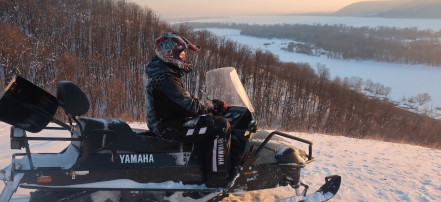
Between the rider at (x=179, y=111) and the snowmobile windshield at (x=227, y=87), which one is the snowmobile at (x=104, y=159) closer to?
the rider at (x=179, y=111)

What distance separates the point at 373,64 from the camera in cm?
10856

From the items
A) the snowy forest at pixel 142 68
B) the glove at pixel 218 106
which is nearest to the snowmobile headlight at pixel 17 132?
the glove at pixel 218 106

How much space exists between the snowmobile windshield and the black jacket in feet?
3.41

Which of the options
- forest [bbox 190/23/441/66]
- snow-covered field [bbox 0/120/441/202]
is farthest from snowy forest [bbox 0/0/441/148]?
forest [bbox 190/23/441/66]

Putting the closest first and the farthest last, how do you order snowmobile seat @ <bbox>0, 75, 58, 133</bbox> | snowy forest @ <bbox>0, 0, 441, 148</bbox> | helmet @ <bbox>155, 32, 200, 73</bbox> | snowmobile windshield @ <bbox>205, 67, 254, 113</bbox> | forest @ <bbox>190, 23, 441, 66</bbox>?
snowmobile seat @ <bbox>0, 75, 58, 133</bbox>
helmet @ <bbox>155, 32, 200, 73</bbox>
snowmobile windshield @ <bbox>205, 67, 254, 113</bbox>
snowy forest @ <bbox>0, 0, 441, 148</bbox>
forest @ <bbox>190, 23, 441, 66</bbox>

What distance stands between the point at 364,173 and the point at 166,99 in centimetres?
461

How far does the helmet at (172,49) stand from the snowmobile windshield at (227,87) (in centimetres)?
103

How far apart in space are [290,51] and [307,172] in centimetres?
12068

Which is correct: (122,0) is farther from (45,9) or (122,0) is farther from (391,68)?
(391,68)

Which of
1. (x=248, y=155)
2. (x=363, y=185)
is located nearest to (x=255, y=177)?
(x=248, y=155)

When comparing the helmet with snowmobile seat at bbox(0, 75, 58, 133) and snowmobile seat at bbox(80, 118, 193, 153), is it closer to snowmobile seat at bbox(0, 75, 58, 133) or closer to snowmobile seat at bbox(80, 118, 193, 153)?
snowmobile seat at bbox(80, 118, 193, 153)

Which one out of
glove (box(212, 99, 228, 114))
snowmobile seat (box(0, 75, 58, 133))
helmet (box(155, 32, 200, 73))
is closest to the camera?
snowmobile seat (box(0, 75, 58, 133))

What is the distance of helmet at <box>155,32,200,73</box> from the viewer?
338 centimetres

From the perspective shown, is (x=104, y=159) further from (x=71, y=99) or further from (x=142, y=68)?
(x=142, y=68)
